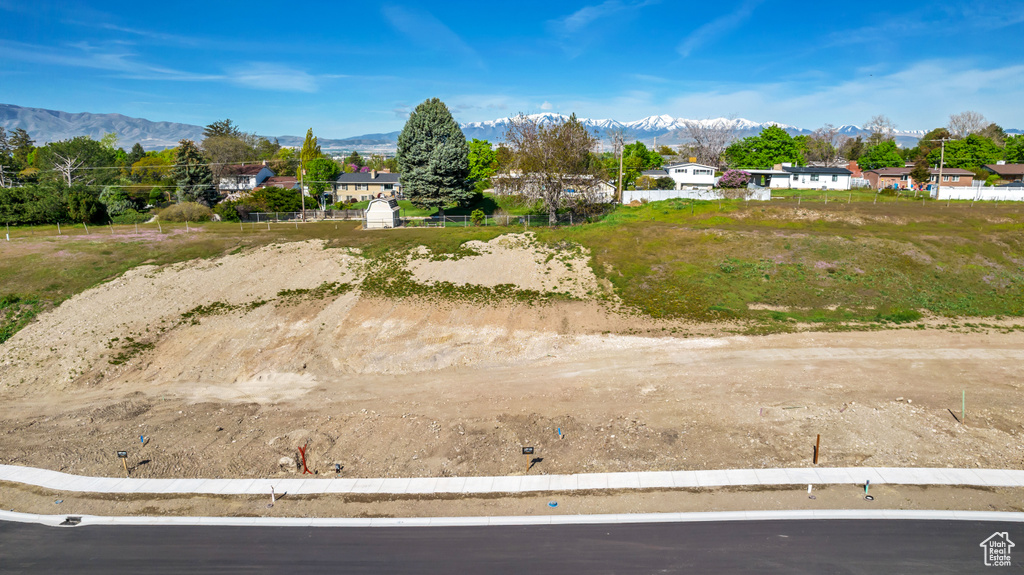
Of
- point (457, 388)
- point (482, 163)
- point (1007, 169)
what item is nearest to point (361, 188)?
point (482, 163)

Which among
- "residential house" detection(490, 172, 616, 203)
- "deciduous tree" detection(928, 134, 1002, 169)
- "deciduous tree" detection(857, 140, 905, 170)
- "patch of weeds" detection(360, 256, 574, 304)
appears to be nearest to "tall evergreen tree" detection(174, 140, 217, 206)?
"residential house" detection(490, 172, 616, 203)

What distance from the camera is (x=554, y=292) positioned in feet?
113

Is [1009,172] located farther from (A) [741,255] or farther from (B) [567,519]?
(B) [567,519]

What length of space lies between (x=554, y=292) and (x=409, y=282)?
1063 centimetres

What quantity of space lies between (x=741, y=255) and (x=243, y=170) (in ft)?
285

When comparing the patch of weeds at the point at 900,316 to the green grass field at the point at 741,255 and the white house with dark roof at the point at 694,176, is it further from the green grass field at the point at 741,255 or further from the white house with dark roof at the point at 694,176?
the white house with dark roof at the point at 694,176

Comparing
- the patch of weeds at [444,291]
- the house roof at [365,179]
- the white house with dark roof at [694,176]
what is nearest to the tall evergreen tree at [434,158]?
the house roof at [365,179]

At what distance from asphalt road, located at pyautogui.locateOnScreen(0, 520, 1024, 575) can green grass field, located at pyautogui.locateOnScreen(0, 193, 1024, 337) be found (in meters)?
17.4

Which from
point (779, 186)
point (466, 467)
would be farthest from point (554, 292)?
point (779, 186)

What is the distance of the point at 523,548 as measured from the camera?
1333cm

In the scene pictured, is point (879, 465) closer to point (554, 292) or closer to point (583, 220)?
point (554, 292)

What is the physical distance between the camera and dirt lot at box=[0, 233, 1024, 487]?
59.8ft

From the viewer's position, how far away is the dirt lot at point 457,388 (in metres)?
18.2

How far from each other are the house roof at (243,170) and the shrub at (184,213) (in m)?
35.0
